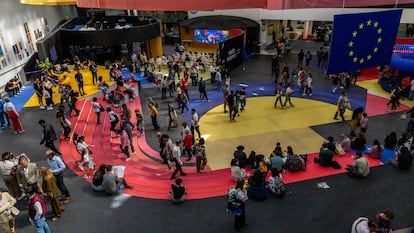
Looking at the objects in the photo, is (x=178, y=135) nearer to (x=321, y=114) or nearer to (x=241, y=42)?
(x=321, y=114)

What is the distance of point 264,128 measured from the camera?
47.8 ft

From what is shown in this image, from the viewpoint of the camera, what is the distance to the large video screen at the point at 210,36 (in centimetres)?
Answer: 2820

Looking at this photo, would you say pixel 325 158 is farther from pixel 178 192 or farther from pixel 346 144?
pixel 178 192

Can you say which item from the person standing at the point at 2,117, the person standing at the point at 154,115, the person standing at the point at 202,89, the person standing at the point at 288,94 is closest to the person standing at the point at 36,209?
the person standing at the point at 154,115

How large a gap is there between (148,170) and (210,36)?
19.9m

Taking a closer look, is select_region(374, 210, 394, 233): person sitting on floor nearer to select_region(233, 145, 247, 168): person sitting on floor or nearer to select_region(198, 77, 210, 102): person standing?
select_region(233, 145, 247, 168): person sitting on floor

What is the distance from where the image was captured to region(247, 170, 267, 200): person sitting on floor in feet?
28.7

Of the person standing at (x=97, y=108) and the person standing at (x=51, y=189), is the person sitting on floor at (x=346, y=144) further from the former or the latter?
the person standing at (x=97, y=108)

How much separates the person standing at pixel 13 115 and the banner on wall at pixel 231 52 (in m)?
13.2

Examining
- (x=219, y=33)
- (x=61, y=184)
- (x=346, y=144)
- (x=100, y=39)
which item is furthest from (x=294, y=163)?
(x=219, y=33)

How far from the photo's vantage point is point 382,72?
1920 centimetres

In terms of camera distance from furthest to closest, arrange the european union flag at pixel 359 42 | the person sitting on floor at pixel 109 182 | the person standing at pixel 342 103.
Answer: the person standing at pixel 342 103, the person sitting on floor at pixel 109 182, the european union flag at pixel 359 42

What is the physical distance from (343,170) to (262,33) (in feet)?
67.4

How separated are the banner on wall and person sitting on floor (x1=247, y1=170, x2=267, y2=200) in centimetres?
1419
